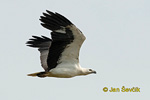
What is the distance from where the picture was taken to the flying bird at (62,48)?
51.3ft

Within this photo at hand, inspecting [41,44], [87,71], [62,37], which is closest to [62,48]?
[62,37]

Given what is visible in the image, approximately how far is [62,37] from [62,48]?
555 millimetres

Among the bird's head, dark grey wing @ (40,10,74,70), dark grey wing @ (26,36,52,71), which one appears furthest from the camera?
dark grey wing @ (26,36,52,71)

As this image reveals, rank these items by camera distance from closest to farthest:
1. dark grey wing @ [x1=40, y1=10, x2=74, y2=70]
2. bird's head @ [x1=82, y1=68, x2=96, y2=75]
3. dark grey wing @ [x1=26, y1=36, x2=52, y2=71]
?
dark grey wing @ [x1=40, y1=10, x2=74, y2=70] < bird's head @ [x1=82, y1=68, x2=96, y2=75] < dark grey wing @ [x1=26, y1=36, x2=52, y2=71]

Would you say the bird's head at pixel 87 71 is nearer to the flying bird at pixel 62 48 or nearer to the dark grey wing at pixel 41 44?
the flying bird at pixel 62 48

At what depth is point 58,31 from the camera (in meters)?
15.9

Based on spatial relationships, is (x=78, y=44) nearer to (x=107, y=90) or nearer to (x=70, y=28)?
(x=70, y=28)

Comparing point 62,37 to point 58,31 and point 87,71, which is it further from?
point 87,71

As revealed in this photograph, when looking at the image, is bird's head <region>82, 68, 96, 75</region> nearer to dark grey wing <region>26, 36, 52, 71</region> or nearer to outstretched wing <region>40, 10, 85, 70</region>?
outstretched wing <region>40, 10, 85, 70</region>

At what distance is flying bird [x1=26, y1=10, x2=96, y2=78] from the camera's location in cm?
1563

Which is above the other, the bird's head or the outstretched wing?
the outstretched wing

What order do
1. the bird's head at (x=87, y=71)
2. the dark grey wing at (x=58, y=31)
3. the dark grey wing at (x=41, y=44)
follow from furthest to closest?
the dark grey wing at (x=41, y=44)
the bird's head at (x=87, y=71)
the dark grey wing at (x=58, y=31)

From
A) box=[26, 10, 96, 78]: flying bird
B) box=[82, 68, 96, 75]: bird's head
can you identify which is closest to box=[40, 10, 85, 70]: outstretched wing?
box=[26, 10, 96, 78]: flying bird

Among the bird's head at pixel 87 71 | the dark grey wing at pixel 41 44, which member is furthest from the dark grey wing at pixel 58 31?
the dark grey wing at pixel 41 44
